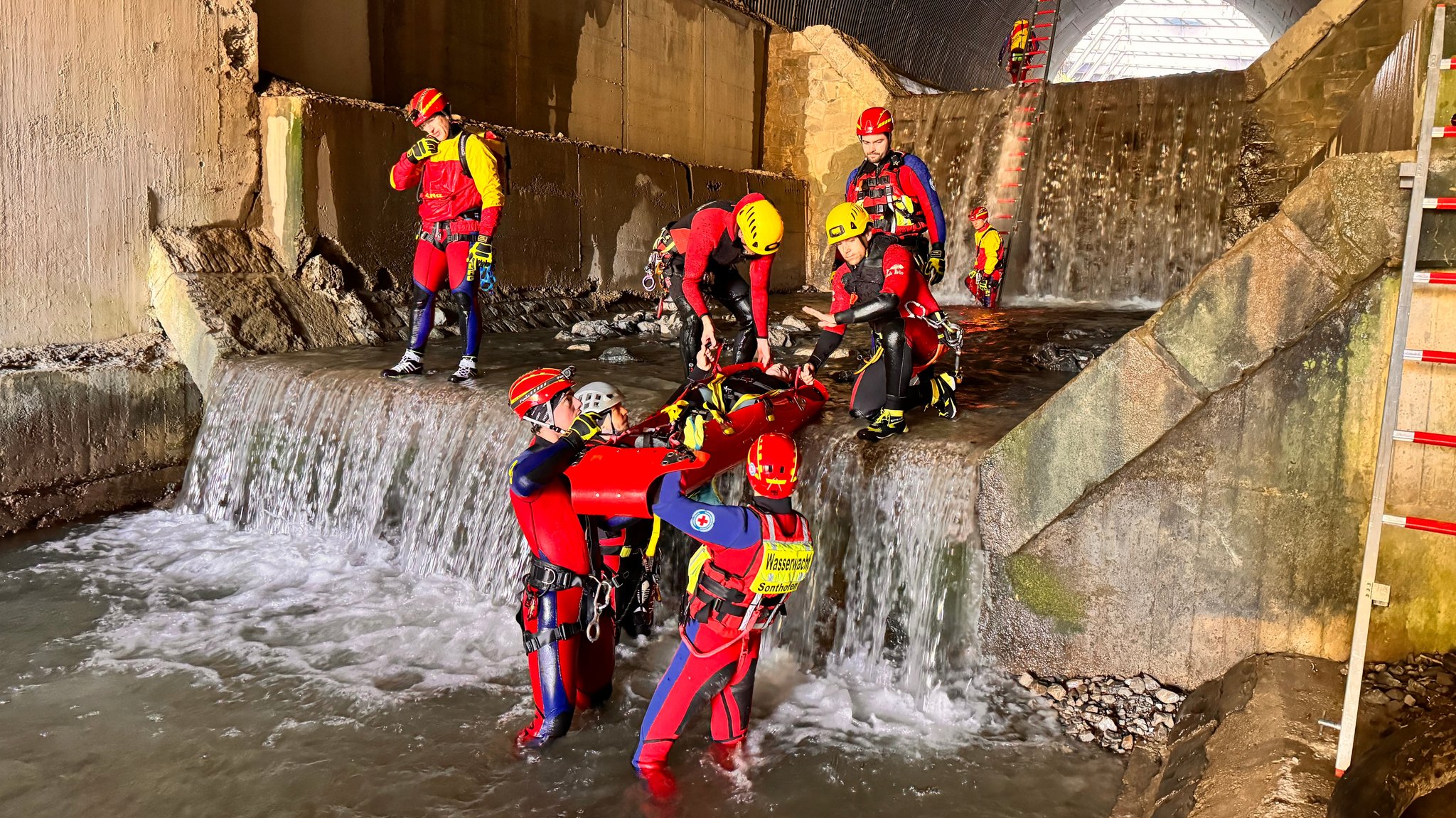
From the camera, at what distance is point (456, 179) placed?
247 inches

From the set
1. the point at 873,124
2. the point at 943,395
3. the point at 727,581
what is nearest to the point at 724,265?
the point at 873,124

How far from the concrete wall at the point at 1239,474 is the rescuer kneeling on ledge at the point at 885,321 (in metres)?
0.75

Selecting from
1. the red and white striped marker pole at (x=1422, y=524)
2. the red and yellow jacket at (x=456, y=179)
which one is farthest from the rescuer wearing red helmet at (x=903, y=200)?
the red and white striped marker pole at (x=1422, y=524)

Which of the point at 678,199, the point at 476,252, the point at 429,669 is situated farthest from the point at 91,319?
the point at 678,199

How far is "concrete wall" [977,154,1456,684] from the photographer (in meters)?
3.63

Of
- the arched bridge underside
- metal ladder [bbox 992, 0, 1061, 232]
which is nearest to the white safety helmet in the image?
metal ladder [bbox 992, 0, 1061, 232]

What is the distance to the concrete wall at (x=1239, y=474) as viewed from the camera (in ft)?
11.9

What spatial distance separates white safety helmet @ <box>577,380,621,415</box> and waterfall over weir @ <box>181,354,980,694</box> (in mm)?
1284

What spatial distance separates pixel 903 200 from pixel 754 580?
10.6 ft

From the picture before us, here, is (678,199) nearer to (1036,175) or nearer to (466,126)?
(1036,175)

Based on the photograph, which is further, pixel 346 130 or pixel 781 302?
pixel 781 302

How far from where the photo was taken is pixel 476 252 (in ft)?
20.6

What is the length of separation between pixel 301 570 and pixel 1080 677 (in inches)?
178

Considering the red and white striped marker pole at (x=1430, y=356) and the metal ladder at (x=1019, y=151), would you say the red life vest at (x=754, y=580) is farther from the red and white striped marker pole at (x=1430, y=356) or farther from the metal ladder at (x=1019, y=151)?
the metal ladder at (x=1019, y=151)
